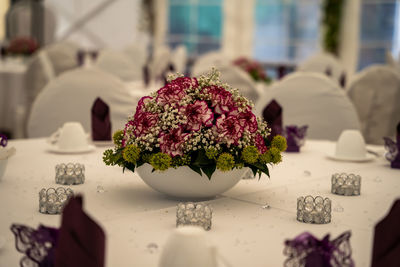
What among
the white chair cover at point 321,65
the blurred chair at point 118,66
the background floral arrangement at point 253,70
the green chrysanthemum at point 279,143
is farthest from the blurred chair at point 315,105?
the blurred chair at point 118,66

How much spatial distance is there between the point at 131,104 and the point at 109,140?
0.76 m

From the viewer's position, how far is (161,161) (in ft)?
4.10

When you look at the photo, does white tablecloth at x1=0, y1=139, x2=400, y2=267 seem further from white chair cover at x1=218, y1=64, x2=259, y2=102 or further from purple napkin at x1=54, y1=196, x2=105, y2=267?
white chair cover at x1=218, y1=64, x2=259, y2=102

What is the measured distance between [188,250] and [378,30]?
8.74m

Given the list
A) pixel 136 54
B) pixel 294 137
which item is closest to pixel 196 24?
pixel 136 54

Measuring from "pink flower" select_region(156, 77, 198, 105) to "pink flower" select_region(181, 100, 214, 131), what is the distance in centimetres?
5

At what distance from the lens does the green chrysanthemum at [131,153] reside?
1.29m

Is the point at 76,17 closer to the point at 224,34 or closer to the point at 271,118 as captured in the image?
the point at 224,34

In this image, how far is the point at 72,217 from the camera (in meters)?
0.85

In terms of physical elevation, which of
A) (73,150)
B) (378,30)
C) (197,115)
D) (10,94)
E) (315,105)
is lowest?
(10,94)

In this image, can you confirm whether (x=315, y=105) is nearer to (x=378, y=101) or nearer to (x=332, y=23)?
(x=378, y=101)

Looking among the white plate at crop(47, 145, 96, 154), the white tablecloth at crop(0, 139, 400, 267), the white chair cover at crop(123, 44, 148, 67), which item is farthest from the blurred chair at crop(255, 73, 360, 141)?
the white chair cover at crop(123, 44, 148, 67)

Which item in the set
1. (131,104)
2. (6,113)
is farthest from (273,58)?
(131,104)

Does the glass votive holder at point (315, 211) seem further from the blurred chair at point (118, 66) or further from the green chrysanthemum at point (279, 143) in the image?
the blurred chair at point (118, 66)
